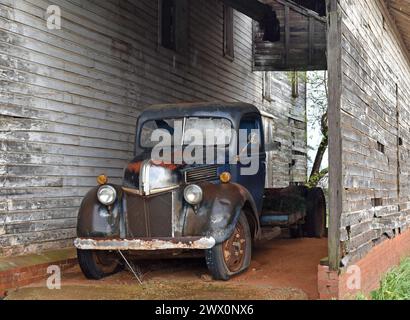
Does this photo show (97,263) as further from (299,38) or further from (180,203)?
(299,38)

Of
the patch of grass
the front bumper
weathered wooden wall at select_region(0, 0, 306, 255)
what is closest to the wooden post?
the front bumper

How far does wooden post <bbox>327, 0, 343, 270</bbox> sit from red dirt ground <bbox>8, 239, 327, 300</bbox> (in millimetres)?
607

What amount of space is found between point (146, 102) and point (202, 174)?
4.34m

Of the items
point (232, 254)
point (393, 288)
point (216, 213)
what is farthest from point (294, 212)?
point (216, 213)

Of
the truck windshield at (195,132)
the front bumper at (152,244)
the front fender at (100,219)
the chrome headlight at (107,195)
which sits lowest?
the front bumper at (152,244)

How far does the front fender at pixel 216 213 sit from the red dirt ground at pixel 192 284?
57cm

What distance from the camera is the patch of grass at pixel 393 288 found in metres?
7.39

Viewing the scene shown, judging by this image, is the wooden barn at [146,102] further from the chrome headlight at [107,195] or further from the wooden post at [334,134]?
the chrome headlight at [107,195]

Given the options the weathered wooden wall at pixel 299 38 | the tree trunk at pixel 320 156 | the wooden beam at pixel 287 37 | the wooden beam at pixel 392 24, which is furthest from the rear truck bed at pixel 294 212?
the tree trunk at pixel 320 156

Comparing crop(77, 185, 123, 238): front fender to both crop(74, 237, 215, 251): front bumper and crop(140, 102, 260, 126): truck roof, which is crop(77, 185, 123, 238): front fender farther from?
crop(140, 102, 260, 126): truck roof

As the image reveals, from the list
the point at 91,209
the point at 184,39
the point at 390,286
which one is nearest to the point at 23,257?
the point at 91,209
